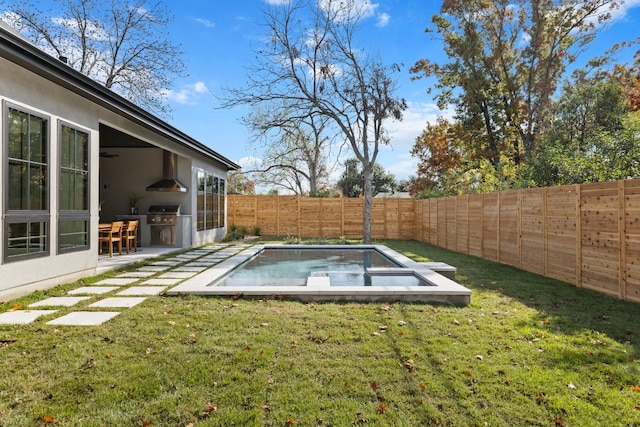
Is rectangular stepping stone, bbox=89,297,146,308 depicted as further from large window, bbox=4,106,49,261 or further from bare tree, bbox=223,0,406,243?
bare tree, bbox=223,0,406,243

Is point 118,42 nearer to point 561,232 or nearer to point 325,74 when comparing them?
point 325,74

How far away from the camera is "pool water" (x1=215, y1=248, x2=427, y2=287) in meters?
6.06

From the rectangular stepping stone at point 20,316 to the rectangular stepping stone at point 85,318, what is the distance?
0.27 m

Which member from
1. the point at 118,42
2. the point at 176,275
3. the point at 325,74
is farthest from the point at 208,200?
the point at 118,42

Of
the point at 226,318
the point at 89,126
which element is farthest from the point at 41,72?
the point at 226,318

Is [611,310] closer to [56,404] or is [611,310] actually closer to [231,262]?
[56,404]

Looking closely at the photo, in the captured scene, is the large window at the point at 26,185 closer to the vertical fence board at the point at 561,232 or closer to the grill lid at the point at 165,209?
the grill lid at the point at 165,209

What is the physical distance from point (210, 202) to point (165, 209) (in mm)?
2455

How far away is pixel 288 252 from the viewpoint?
10836 mm

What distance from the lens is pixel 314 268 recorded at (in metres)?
7.88

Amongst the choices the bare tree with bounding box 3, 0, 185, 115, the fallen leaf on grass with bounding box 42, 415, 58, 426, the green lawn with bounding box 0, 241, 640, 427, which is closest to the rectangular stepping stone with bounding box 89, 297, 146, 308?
the green lawn with bounding box 0, 241, 640, 427

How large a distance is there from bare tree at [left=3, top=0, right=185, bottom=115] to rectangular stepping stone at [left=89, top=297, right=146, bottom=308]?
13.9 meters

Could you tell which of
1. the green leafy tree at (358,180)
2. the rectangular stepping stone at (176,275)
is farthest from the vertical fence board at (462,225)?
the green leafy tree at (358,180)

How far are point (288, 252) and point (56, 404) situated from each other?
8593 millimetres
